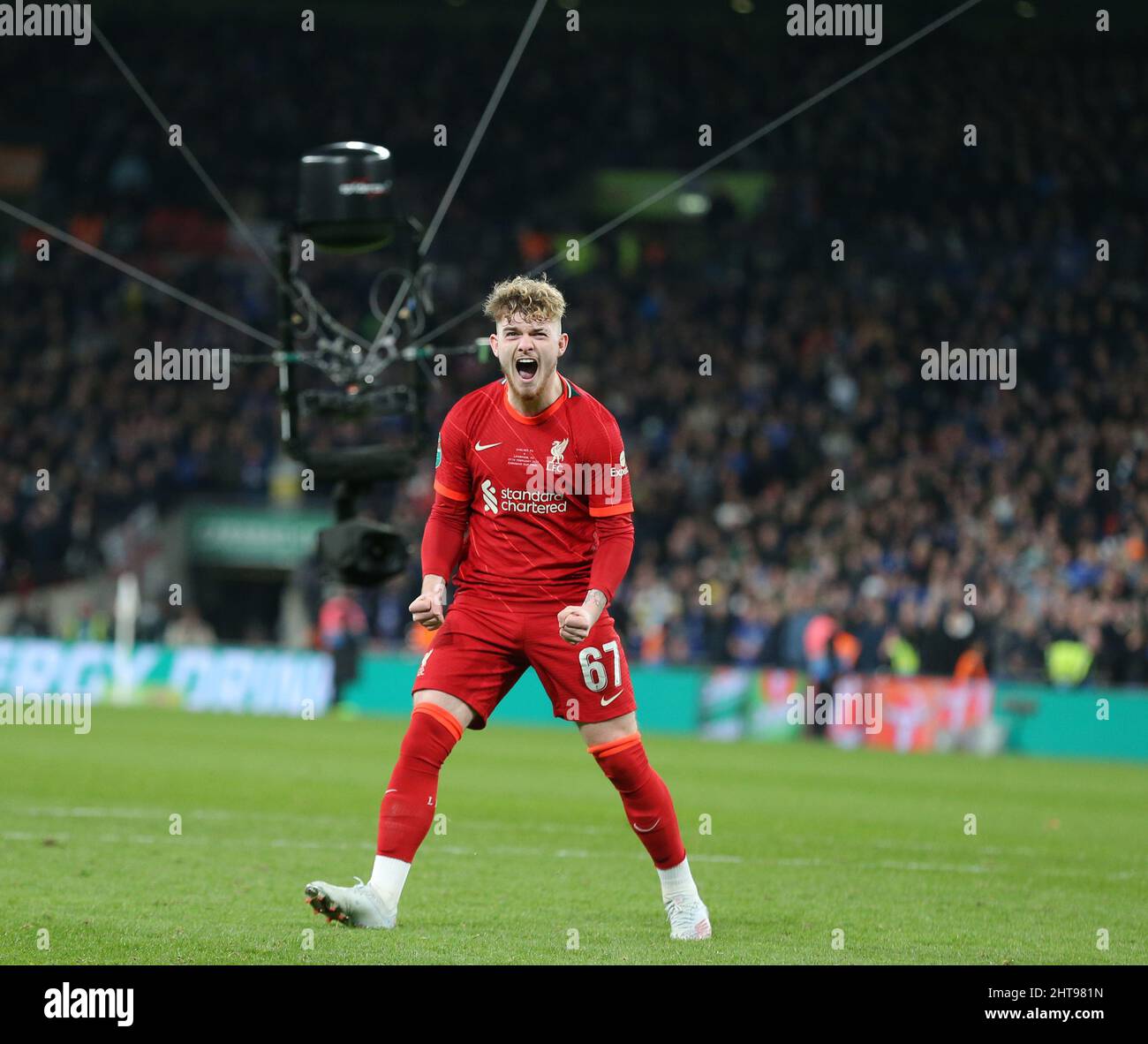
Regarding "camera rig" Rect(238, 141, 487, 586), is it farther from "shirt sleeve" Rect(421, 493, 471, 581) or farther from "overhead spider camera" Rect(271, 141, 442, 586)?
"shirt sleeve" Rect(421, 493, 471, 581)

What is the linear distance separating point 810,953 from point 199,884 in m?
3.20

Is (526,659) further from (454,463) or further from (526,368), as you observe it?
(526,368)

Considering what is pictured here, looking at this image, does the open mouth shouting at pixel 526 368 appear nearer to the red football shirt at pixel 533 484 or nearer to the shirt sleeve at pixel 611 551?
the red football shirt at pixel 533 484

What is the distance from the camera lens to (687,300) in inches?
1367

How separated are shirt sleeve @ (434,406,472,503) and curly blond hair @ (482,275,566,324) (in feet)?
1.75

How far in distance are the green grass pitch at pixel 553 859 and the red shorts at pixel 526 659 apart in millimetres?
919

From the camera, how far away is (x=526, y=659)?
7.51 metres

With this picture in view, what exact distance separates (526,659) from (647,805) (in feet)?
2.47

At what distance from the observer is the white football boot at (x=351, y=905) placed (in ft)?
22.8

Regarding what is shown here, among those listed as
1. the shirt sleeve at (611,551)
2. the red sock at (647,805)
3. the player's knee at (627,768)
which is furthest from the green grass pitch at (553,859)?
the shirt sleeve at (611,551)

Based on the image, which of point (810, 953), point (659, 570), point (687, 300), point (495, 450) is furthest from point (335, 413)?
point (687, 300)

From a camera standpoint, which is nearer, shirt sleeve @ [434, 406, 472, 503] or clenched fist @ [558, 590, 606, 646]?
clenched fist @ [558, 590, 606, 646]

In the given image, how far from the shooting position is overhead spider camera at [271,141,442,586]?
42.9ft

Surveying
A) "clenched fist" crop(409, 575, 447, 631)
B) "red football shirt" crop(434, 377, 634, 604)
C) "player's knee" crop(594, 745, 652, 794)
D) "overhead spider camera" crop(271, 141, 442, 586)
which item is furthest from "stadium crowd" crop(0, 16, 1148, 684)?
"clenched fist" crop(409, 575, 447, 631)
